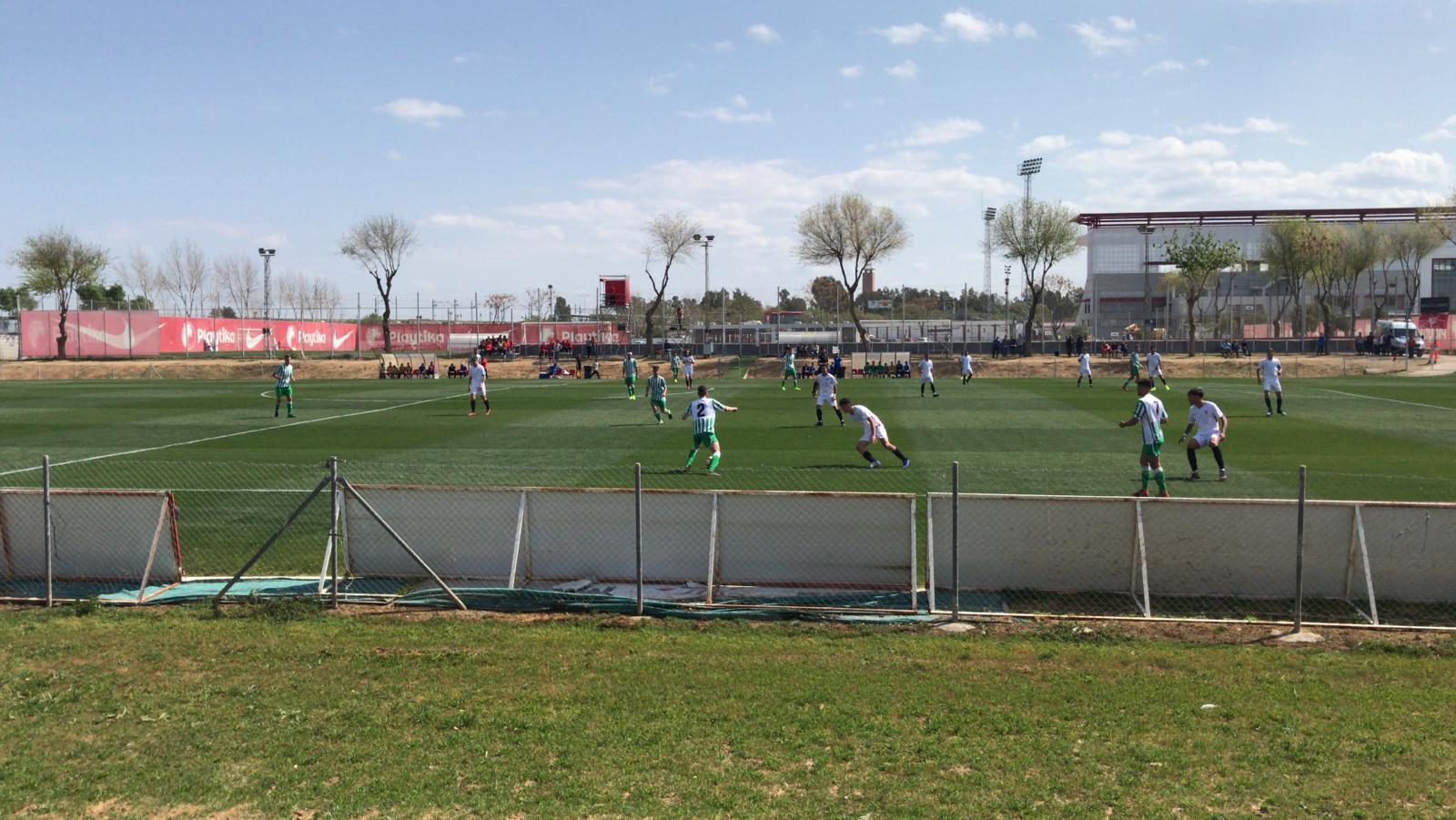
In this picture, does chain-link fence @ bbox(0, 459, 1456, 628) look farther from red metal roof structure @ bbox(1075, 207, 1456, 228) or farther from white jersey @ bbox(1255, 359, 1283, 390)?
red metal roof structure @ bbox(1075, 207, 1456, 228)

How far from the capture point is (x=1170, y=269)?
4178 inches

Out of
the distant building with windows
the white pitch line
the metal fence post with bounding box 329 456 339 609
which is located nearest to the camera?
the metal fence post with bounding box 329 456 339 609

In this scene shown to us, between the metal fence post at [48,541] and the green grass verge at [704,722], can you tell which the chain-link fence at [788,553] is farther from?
the green grass verge at [704,722]

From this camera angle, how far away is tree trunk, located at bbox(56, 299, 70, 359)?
221ft

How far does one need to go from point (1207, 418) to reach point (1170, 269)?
97671 millimetres

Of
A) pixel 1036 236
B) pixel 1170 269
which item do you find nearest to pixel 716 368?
pixel 1036 236

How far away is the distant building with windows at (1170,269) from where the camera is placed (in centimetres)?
9769

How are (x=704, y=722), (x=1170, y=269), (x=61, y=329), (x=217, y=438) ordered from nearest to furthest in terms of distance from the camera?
(x=704, y=722)
(x=217, y=438)
(x=61, y=329)
(x=1170, y=269)

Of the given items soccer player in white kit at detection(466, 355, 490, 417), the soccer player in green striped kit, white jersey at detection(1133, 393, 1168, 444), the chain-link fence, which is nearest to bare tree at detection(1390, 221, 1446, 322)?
soccer player in white kit at detection(466, 355, 490, 417)

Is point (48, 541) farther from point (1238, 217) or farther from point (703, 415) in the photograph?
point (1238, 217)

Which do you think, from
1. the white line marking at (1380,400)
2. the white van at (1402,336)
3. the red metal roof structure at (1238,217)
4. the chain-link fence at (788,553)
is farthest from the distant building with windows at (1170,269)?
the chain-link fence at (788,553)

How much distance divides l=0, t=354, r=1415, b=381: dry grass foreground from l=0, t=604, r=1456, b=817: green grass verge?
45809mm

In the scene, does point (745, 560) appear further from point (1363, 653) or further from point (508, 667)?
point (1363, 653)

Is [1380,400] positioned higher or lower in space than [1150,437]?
lower
